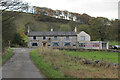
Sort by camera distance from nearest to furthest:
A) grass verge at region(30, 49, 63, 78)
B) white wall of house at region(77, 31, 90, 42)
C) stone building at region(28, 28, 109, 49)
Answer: grass verge at region(30, 49, 63, 78) → stone building at region(28, 28, 109, 49) → white wall of house at region(77, 31, 90, 42)

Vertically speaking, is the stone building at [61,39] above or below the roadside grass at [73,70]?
above

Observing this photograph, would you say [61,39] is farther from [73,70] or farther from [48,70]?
[73,70]

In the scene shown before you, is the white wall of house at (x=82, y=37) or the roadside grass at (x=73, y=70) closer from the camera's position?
the roadside grass at (x=73, y=70)

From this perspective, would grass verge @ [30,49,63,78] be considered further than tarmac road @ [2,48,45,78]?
No

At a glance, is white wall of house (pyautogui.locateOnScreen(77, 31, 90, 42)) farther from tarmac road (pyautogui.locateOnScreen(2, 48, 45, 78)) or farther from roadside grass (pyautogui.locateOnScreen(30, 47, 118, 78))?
roadside grass (pyautogui.locateOnScreen(30, 47, 118, 78))

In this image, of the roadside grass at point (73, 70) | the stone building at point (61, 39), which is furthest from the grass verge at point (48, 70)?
the stone building at point (61, 39)

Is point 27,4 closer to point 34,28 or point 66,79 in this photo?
point 66,79

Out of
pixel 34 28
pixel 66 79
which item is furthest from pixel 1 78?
pixel 34 28

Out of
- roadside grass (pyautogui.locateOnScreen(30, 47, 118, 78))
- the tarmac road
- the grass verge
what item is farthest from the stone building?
roadside grass (pyautogui.locateOnScreen(30, 47, 118, 78))

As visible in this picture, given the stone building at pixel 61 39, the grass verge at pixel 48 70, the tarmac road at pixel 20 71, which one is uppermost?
the stone building at pixel 61 39

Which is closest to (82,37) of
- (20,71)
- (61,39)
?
(61,39)

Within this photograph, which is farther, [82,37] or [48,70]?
[82,37]

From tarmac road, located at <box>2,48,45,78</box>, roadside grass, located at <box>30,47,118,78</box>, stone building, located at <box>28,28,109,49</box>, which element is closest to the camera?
roadside grass, located at <box>30,47,118,78</box>

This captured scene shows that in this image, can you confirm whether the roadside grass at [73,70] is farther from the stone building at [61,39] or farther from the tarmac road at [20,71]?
A: the stone building at [61,39]
